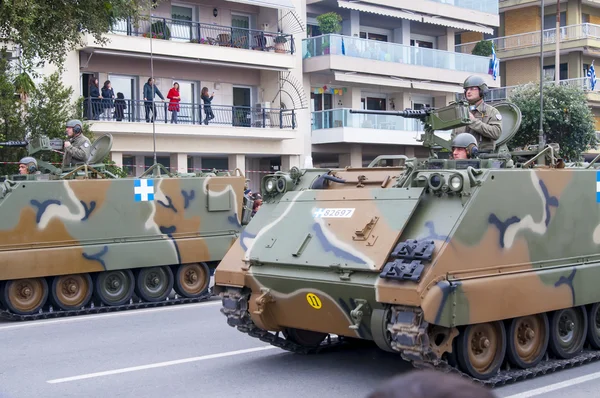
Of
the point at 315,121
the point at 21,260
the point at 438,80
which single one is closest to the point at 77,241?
the point at 21,260

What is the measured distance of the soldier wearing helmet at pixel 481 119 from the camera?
381 inches

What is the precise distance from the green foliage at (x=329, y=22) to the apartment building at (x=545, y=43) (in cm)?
1106

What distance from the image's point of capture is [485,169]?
26.0 feet

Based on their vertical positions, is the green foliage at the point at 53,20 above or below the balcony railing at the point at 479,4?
below

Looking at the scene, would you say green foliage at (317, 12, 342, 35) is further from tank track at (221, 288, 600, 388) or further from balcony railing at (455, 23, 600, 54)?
tank track at (221, 288, 600, 388)

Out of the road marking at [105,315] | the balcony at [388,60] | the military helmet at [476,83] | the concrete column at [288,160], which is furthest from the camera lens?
the concrete column at [288,160]

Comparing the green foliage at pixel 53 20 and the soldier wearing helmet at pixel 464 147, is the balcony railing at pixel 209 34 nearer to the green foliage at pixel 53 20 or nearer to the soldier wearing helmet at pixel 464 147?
the green foliage at pixel 53 20

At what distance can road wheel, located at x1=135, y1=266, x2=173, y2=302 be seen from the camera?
13680 mm

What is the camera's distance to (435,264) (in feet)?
23.8

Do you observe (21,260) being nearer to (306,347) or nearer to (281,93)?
(306,347)

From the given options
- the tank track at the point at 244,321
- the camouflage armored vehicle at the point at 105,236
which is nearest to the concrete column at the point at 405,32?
the camouflage armored vehicle at the point at 105,236

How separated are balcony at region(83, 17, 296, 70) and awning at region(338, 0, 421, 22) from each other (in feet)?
7.96

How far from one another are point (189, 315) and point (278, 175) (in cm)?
380

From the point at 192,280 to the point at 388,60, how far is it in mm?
18972
